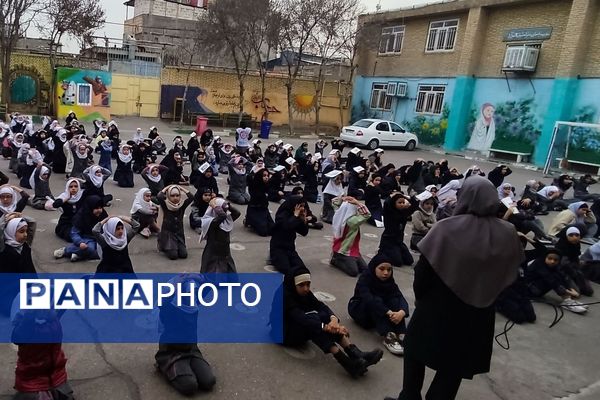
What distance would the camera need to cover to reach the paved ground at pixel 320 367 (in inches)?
151

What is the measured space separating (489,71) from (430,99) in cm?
325

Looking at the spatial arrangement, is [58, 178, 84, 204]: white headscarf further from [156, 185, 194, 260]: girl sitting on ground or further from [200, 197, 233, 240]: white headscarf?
[200, 197, 233, 240]: white headscarf

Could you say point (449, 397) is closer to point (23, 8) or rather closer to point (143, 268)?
point (143, 268)

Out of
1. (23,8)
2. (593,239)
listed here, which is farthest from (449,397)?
(23,8)

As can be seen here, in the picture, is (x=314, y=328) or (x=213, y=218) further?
(x=213, y=218)

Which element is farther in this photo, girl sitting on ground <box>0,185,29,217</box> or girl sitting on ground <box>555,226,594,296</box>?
girl sitting on ground <box>555,226,594,296</box>

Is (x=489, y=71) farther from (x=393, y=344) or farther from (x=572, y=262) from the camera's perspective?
(x=393, y=344)

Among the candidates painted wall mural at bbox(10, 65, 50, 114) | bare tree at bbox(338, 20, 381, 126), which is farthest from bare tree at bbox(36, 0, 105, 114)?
bare tree at bbox(338, 20, 381, 126)

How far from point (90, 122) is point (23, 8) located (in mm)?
4984

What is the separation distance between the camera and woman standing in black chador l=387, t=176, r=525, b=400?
2.85m

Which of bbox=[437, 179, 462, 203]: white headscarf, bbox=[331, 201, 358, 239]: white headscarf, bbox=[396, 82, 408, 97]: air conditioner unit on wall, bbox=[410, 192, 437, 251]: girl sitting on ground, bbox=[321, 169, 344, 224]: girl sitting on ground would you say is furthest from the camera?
bbox=[396, 82, 408, 97]: air conditioner unit on wall

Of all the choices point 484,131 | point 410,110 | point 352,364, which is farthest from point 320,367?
point 410,110

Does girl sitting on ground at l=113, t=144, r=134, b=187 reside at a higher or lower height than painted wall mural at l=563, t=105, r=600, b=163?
lower

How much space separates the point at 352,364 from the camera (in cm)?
416
